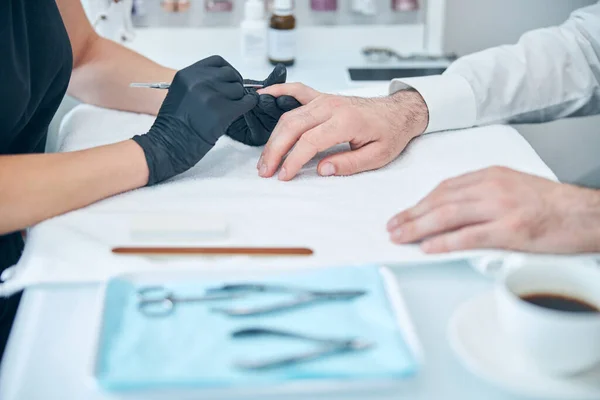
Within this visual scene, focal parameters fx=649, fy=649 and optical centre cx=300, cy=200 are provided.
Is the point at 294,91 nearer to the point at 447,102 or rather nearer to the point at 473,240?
the point at 447,102

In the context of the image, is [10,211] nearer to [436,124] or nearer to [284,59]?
[436,124]

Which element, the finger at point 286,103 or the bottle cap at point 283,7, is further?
the bottle cap at point 283,7

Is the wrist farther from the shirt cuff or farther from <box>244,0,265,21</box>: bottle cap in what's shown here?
<box>244,0,265,21</box>: bottle cap

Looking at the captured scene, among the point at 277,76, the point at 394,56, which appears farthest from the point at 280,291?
the point at 394,56

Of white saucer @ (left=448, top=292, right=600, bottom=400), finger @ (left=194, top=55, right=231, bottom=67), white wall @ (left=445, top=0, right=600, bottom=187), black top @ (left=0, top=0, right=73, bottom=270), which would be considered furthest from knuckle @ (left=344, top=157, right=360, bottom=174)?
white wall @ (left=445, top=0, right=600, bottom=187)

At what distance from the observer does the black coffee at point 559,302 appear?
56 centimetres

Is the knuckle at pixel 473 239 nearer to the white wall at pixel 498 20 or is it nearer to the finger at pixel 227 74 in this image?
the finger at pixel 227 74

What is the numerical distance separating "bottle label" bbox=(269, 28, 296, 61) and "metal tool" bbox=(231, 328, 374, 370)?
3.53 feet

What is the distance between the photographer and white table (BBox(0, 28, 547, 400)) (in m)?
0.53

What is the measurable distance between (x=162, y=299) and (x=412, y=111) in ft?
1.83

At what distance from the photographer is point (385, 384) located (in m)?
0.52

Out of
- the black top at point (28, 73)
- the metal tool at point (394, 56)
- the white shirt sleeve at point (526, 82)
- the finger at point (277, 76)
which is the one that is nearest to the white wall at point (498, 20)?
Result: the metal tool at point (394, 56)

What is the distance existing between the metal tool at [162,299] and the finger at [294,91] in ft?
1.50

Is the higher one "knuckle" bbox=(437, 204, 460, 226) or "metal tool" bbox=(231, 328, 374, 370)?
"knuckle" bbox=(437, 204, 460, 226)
